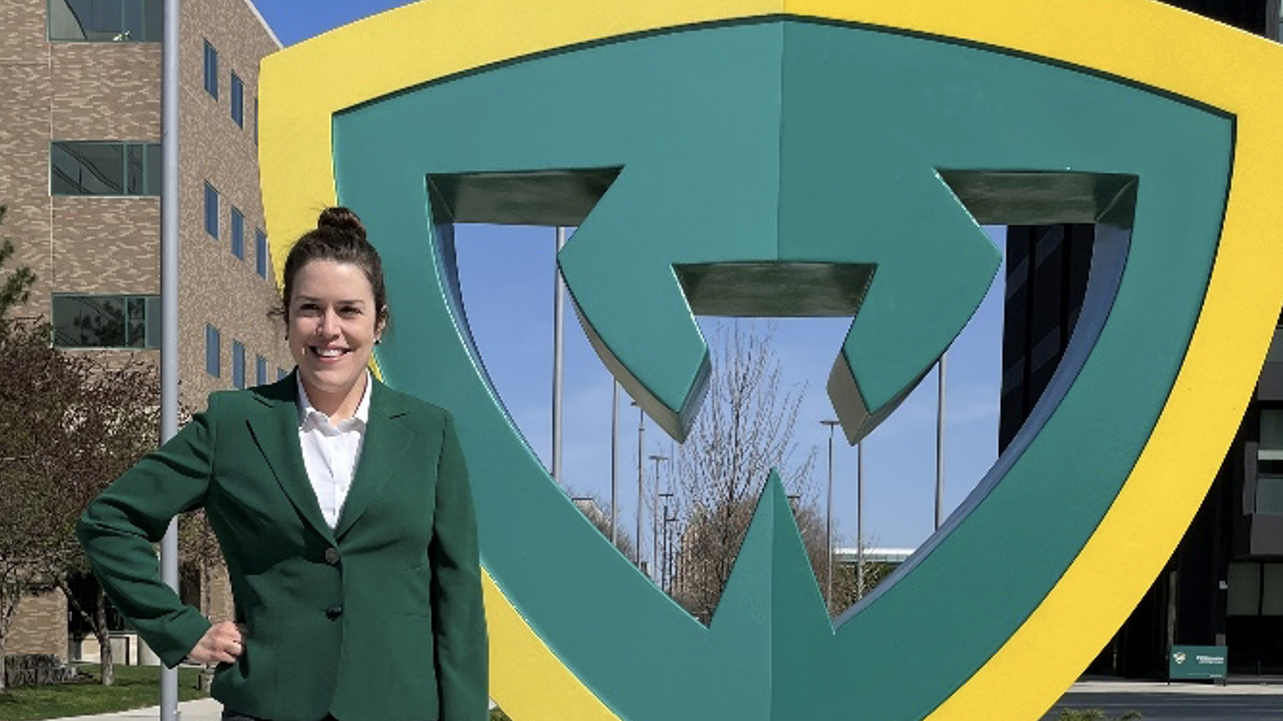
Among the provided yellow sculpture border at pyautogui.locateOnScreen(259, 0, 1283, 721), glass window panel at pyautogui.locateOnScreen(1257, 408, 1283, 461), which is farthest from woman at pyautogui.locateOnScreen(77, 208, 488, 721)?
glass window panel at pyautogui.locateOnScreen(1257, 408, 1283, 461)

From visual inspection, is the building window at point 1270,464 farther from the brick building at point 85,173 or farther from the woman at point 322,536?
the woman at point 322,536

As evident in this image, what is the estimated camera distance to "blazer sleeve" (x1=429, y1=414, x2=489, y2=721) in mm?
2709

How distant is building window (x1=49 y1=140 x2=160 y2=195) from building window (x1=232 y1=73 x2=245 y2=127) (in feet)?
19.7

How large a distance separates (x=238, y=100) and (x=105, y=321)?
8.53 metres

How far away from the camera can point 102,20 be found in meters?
32.3

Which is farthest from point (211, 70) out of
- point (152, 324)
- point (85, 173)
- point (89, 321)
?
point (89, 321)

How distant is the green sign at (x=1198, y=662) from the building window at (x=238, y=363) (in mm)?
21965

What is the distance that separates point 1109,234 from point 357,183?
2.84 meters

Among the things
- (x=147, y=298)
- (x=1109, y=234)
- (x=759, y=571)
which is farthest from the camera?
(x=147, y=298)

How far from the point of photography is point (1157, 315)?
5668 mm

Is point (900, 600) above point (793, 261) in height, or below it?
below

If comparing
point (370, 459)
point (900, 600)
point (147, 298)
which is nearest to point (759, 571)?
point (900, 600)

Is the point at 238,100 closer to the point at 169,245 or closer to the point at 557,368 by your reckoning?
the point at 557,368

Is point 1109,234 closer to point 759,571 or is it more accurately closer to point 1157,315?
point 1157,315
